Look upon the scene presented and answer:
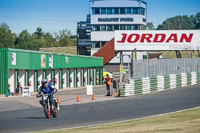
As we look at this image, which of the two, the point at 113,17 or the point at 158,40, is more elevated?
the point at 113,17

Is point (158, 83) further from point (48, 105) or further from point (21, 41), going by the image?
point (21, 41)

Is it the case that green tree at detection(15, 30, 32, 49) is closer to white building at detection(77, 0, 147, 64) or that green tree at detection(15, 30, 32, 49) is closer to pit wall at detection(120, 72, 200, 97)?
white building at detection(77, 0, 147, 64)

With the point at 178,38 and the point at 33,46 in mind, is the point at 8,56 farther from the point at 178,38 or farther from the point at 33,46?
the point at 33,46

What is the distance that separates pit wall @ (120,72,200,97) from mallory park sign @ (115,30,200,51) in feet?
50.7

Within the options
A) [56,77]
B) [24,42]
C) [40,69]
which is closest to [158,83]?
[40,69]

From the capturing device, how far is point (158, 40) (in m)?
53.2

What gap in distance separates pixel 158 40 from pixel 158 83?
20.1 m

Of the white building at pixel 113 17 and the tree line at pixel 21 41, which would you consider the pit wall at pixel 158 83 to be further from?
the tree line at pixel 21 41

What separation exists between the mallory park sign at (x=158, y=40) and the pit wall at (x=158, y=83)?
15461 millimetres

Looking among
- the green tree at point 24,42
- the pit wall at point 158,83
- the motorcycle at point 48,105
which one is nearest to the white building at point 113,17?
the green tree at point 24,42

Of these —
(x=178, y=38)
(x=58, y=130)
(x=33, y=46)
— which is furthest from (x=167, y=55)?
(x=58, y=130)

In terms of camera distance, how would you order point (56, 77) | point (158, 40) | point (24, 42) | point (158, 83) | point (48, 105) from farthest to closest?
1. point (24, 42)
2. point (158, 40)
3. point (56, 77)
4. point (158, 83)
5. point (48, 105)

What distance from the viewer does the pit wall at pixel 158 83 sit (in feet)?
101

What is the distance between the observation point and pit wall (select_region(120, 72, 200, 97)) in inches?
1213
